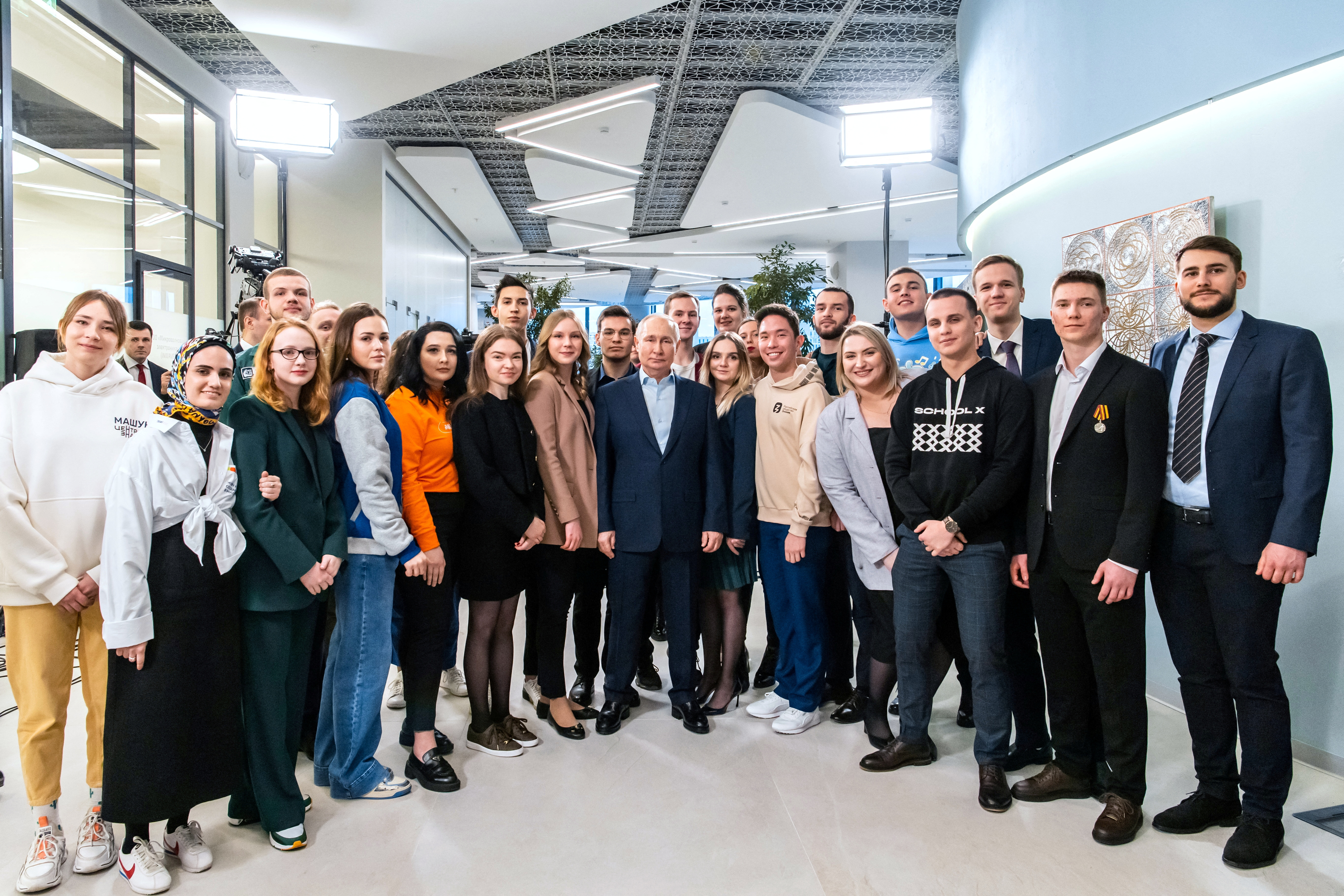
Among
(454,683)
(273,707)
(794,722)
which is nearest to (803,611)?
(794,722)

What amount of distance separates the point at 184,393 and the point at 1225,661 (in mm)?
3212

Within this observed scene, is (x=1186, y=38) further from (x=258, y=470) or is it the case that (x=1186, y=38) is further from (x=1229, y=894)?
(x=258, y=470)

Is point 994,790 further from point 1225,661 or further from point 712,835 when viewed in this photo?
point 712,835

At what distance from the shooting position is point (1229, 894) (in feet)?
6.97

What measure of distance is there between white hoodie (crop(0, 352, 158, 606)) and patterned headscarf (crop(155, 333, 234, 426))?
24 cm


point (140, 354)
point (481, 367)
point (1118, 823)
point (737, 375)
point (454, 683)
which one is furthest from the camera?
point (140, 354)

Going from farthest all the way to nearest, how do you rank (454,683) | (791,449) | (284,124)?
1. (284,124)
2. (454,683)
3. (791,449)

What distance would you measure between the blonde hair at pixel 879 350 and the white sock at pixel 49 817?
304cm

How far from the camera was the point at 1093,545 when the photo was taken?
245cm

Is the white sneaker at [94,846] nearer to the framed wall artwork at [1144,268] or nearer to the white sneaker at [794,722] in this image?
the white sneaker at [794,722]

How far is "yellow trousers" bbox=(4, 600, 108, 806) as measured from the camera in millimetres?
2281

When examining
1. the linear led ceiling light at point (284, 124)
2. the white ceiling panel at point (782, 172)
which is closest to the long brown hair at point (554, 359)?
the linear led ceiling light at point (284, 124)

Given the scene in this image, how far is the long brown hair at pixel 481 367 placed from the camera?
295cm

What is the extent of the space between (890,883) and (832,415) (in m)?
1.69
